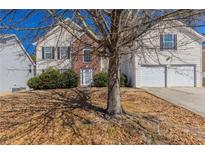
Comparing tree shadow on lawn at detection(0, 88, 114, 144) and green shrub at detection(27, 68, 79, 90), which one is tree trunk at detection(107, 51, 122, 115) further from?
green shrub at detection(27, 68, 79, 90)

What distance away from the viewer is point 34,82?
331 inches

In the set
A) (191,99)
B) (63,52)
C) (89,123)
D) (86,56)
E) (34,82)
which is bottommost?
(89,123)

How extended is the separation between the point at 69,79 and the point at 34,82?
1.12m

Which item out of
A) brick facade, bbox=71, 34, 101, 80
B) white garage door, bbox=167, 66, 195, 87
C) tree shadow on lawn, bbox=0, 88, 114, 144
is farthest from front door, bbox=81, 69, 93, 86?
white garage door, bbox=167, 66, 195, 87

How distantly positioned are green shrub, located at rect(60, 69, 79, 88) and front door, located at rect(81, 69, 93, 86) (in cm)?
32

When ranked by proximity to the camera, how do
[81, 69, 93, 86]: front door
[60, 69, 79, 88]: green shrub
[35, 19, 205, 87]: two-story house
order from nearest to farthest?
[35, 19, 205, 87]: two-story house < [60, 69, 79, 88]: green shrub < [81, 69, 93, 86]: front door

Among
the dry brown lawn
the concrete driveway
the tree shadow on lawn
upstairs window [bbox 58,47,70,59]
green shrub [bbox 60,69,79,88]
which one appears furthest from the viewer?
green shrub [bbox 60,69,79,88]

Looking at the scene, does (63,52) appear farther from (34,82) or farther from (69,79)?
(34,82)

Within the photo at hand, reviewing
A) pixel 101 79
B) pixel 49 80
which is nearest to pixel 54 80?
pixel 49 80

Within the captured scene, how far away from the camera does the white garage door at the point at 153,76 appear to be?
12520 mm

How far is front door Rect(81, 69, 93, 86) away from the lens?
867 cm

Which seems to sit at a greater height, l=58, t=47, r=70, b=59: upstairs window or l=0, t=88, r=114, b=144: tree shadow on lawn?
l=58, t=47, r=70, b=59: upstairs window
